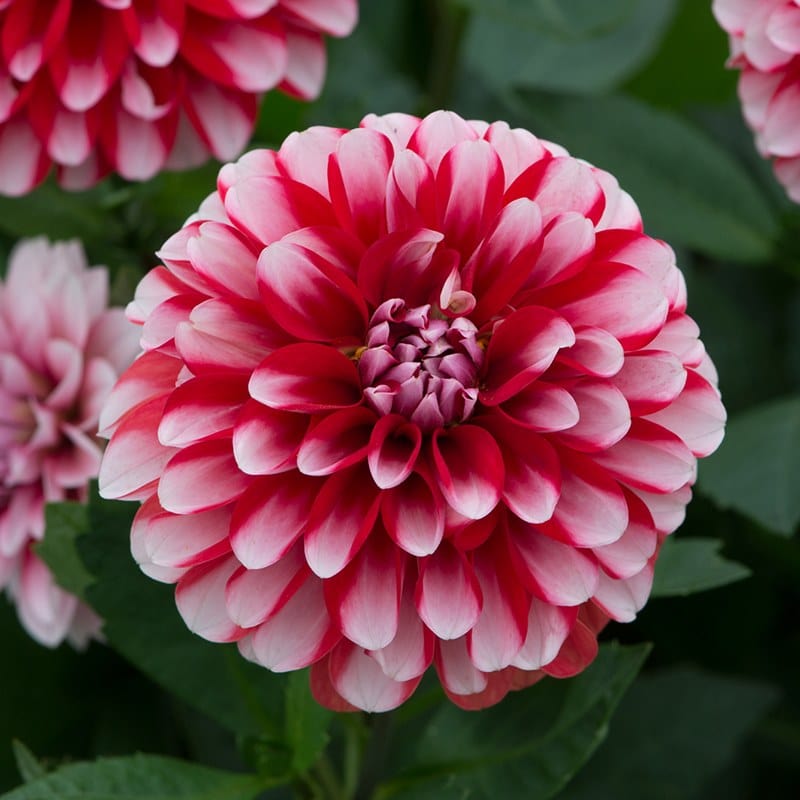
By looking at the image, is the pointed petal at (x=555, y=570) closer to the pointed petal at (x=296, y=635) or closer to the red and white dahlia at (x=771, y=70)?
the pointed petal at (x=296, y=635)

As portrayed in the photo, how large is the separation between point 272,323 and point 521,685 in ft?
0.68

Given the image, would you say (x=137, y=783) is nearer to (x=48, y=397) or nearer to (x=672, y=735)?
(x=48, y=397)

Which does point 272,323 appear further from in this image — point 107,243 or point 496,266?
point 107,243

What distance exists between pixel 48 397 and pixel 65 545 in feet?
0.49

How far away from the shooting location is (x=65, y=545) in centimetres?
70

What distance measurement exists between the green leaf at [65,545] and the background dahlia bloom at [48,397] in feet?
0.17

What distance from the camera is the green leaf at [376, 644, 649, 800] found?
24.6 inches

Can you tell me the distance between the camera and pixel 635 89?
4.18 feet

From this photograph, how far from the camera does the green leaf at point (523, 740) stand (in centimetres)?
62

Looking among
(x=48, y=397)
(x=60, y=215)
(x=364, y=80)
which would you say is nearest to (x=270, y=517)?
(x=48, y=397)

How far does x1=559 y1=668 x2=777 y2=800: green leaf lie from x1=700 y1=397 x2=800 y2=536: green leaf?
148 millimetres

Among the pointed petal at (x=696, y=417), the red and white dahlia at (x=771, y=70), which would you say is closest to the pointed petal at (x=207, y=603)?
the pointed petal at (x=696, y=417)

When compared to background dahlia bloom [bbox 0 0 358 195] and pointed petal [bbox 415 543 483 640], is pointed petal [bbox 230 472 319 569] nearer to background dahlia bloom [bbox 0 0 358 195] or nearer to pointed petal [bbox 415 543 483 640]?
pointed petal [bbox 415 543 483 640]

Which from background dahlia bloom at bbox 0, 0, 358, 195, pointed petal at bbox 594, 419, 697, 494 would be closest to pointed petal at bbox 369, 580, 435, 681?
pointed petal at bbox 594, 419, 697, 494
